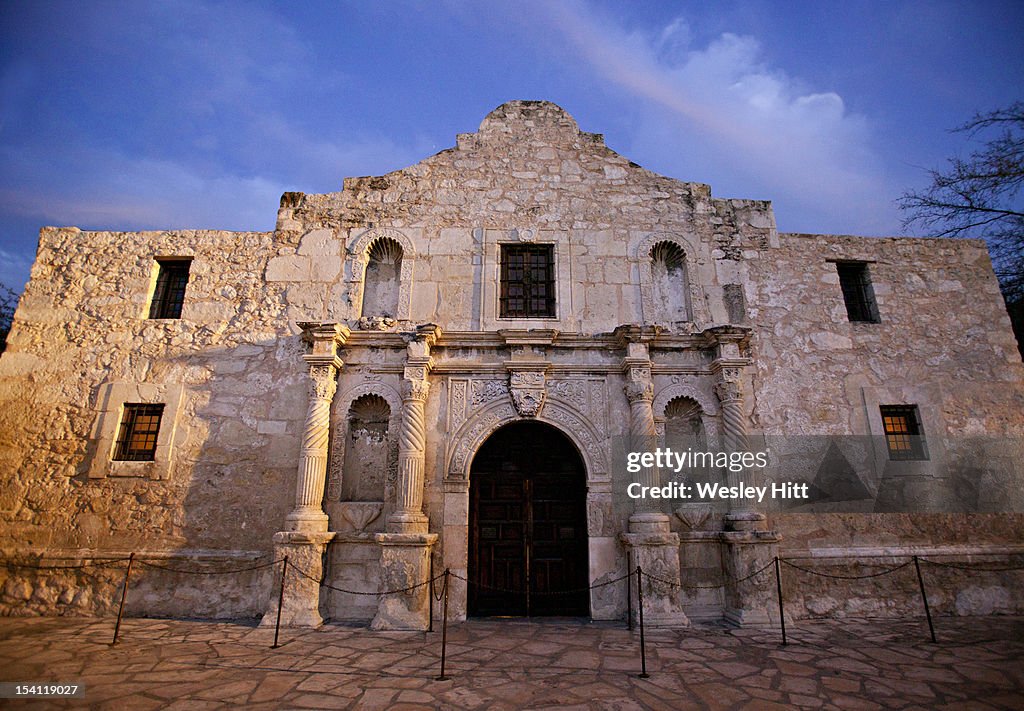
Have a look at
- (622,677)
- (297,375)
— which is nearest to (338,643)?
(622,677)

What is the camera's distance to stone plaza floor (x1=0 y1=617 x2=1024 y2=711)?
162 inches

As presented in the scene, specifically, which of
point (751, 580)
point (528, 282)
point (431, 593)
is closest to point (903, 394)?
point (751, 580)

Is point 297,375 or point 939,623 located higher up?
point 297,375

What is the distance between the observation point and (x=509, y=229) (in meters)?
8.50

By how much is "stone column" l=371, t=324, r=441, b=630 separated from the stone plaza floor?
328 millimetres

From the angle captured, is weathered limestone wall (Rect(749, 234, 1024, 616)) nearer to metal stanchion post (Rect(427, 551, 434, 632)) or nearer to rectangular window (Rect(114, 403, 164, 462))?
metal stanchion post (Rect(427, 551, 434, 632))

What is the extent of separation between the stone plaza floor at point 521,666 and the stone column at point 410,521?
0.33m

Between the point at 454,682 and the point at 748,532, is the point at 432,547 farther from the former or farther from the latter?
the point at 748,532

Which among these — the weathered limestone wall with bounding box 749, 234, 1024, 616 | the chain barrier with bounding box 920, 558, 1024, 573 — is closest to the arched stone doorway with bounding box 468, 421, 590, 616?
the weathered limestone wall with bounding box 749, 234, 1024, 616

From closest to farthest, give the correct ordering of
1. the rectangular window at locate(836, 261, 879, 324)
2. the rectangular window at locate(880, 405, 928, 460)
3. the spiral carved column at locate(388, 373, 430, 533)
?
the spiral carved column at locate(388, 373, 430, 533), the rectangular window at locate(880, 405, 928, 460), the rectangular window at locate(836, 261, 879, 324)

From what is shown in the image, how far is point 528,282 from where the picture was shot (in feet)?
27.5

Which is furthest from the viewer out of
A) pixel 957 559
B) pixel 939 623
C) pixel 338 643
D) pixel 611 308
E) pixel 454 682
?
pixel 611 308

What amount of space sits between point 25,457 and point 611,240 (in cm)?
A: 954

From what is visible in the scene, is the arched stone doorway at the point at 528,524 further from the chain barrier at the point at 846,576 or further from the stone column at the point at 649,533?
the chain barrier at the point at 846,576
